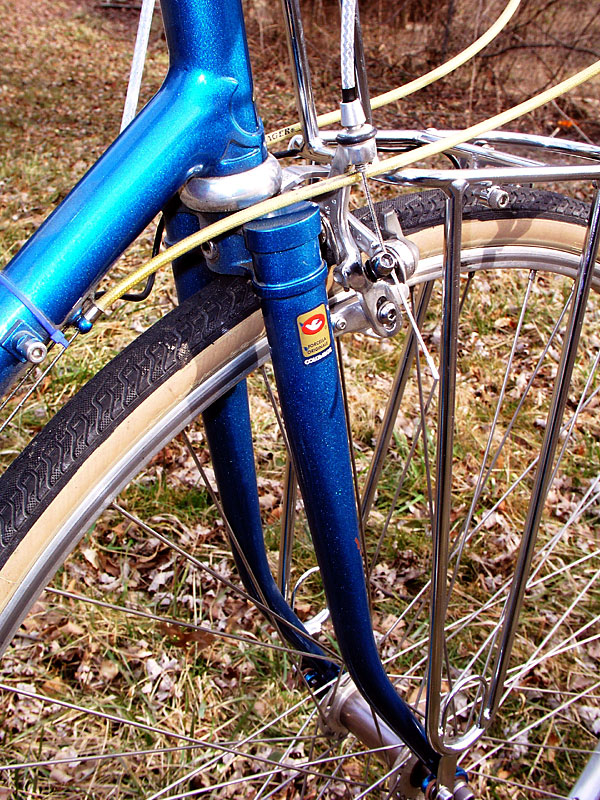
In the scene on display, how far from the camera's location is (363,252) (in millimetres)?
731

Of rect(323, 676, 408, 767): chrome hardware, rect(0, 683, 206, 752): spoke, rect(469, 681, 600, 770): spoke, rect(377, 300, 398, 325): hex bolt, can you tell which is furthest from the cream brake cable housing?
rect(469, 681, 600, 770): spoke

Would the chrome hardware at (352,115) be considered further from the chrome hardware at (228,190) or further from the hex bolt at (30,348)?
the hex bolt at (30,348)

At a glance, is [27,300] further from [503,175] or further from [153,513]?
[153,513]

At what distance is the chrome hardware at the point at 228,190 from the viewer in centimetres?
65

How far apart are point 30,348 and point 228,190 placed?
0.22 meters

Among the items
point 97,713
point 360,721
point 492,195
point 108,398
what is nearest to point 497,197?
point 492,195

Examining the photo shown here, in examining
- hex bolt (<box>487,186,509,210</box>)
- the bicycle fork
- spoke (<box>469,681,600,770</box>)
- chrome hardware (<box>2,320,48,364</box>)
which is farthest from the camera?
spoke (<box>469,681,600,770</box>)

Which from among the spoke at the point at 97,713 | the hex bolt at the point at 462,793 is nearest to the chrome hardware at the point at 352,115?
the spoke at the point at 97,713

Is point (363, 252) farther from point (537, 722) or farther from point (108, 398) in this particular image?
point (537, 722)

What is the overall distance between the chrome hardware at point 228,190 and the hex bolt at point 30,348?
0.19 m

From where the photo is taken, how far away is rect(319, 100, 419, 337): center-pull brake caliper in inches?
26.1

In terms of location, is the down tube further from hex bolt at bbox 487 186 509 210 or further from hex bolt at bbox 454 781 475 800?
hex bolt at bbox 454 781 475 800

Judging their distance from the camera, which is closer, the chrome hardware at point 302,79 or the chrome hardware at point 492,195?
the chrome hardware at point 302,79

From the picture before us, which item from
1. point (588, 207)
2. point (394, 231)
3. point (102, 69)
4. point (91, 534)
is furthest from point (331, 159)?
point (102, 69)
